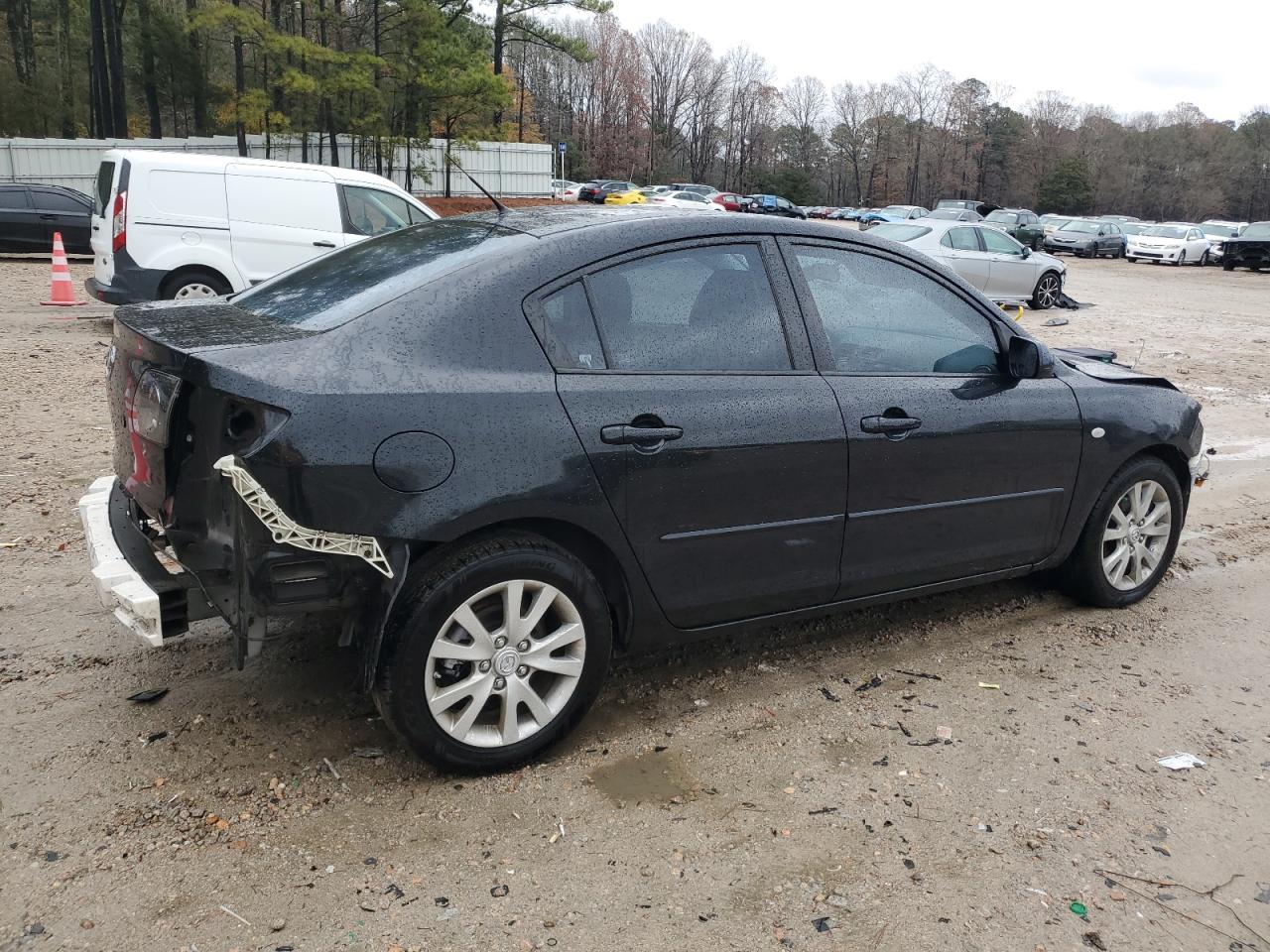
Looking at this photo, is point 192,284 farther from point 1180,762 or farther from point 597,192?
point 597,192

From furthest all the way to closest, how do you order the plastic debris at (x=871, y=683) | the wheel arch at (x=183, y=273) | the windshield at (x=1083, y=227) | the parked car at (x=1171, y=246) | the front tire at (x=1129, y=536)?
the windshield at (x=1083, y=227), the parked car at (x=1171, y=246), the wheel arch at (x=183, y=273), the front tire at (x=1129, y=536), the plastic debris at (x=871, y=683)

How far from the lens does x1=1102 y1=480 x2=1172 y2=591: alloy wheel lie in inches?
183

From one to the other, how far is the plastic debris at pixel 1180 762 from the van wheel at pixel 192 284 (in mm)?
9750

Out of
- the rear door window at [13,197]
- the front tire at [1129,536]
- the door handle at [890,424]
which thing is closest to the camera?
the door handle at [890,424]

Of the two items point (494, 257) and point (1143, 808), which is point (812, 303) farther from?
point (1143, 808)

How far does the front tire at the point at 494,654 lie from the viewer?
2.96m

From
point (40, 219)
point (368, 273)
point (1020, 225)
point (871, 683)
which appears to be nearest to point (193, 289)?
point (368, 273)

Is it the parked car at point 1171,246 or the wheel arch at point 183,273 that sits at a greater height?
the parked car at point 1171,246

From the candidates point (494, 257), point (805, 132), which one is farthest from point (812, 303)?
point (805, 132)

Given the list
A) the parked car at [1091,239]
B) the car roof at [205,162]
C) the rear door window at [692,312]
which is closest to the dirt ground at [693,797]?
the rear door window at [692,312]

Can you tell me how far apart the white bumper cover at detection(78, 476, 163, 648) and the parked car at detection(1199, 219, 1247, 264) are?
119ft

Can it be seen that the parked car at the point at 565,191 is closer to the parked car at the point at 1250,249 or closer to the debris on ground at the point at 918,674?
the parked car at the point at 1250,249

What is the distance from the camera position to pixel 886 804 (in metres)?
3.16

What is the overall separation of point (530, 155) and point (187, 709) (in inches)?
1572
